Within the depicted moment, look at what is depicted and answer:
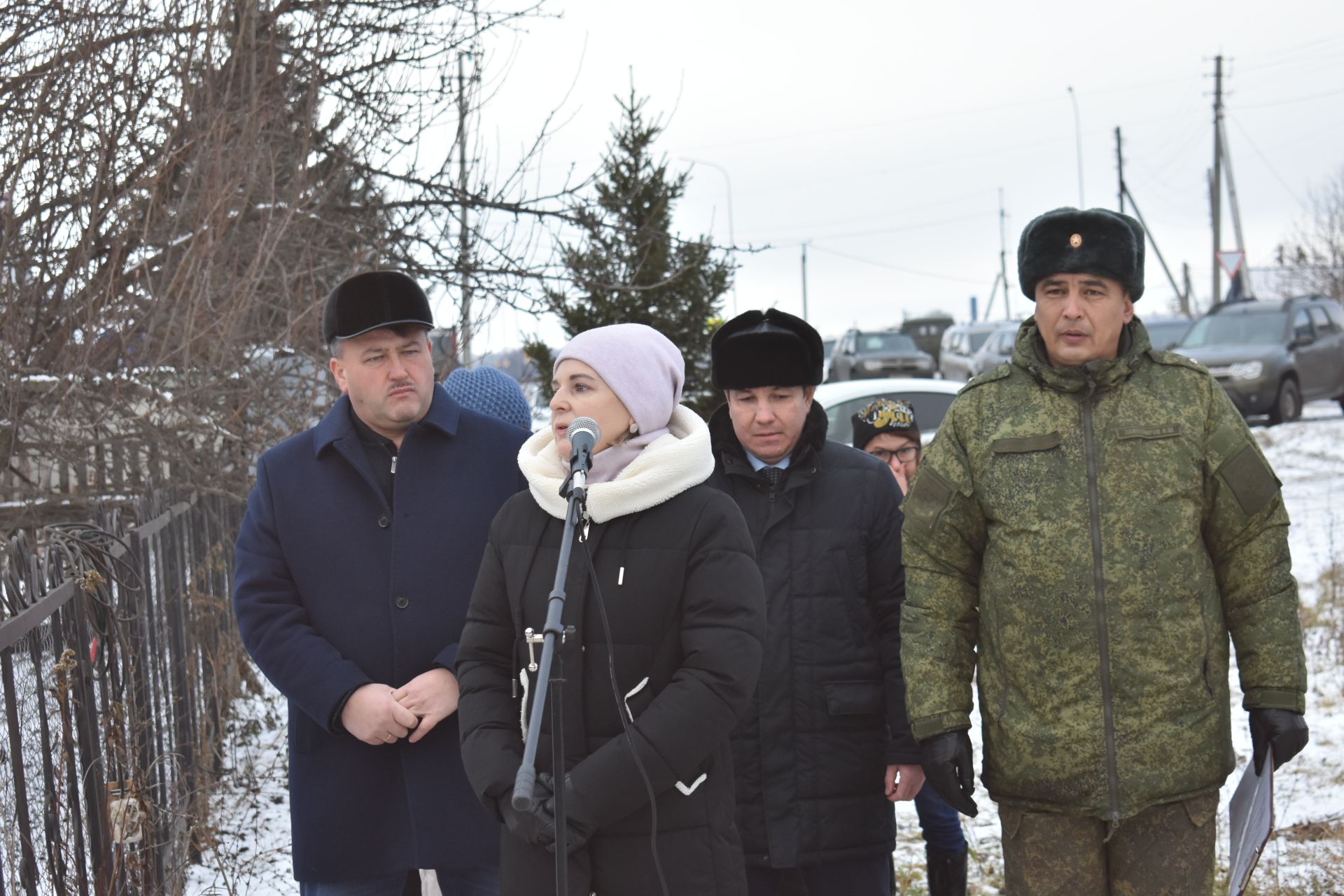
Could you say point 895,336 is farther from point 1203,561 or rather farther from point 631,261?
point 1203,561

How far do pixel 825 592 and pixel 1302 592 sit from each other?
7.79 meters

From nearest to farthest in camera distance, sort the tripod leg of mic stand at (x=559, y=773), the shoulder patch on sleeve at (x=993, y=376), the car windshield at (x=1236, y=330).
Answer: the tripod leg of mic stand at (x=559, y=773)
the shoulder patch on sleeve at (x=993, y=376)
the car windshield at (x=1236, y=330)

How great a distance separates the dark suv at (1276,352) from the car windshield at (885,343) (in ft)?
44.4

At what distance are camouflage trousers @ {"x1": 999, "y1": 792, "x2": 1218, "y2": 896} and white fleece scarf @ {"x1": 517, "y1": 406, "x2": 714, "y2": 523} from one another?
1152 millimetres

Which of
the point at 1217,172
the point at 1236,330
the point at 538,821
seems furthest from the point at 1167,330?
the point at 538,821

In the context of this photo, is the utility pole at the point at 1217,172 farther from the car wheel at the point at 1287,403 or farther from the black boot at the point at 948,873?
the black boot at the point at 948,873

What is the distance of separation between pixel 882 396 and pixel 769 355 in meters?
7.03

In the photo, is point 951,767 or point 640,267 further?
point 640,267

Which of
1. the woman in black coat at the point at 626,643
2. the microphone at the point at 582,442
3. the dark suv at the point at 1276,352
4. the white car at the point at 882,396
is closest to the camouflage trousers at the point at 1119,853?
the woman in black coat at the point at 626,643

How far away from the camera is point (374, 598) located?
10.5ft

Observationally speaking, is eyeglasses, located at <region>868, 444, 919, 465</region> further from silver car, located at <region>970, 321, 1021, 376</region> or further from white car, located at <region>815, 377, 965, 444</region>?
silver car, located at <region>970, 321, 1021, 376</region>

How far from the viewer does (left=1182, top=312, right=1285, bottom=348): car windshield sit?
62.6ft

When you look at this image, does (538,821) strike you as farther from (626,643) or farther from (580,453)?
(580,453)

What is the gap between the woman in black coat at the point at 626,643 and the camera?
258cm
